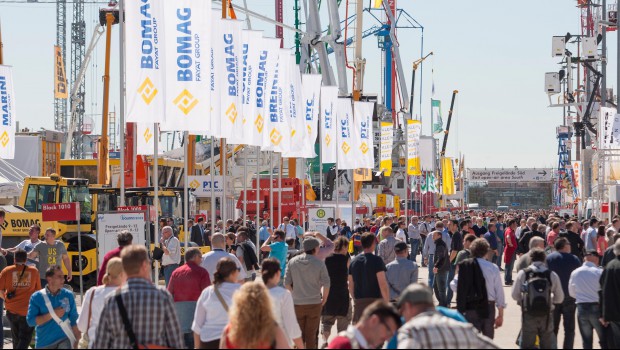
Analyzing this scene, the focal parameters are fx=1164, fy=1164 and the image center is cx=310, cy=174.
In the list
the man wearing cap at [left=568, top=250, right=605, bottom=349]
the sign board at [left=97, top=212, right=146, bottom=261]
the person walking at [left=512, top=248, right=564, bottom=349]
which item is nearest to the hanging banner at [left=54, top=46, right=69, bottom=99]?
the sign board at [left=97, top=212, right=146, bottom=261]

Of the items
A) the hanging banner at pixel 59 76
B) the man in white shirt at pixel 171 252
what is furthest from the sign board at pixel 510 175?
the man in white shirt at pixel 171 252

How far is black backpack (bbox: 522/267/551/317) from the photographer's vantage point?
1148cm

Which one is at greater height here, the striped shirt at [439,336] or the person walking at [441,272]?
the striped shirt at [439,336]

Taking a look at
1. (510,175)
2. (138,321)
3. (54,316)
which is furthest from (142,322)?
(510,175)

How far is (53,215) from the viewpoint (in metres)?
20.7

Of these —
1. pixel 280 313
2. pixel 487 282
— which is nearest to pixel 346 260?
pixel 487 282

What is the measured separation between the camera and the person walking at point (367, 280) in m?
12.9

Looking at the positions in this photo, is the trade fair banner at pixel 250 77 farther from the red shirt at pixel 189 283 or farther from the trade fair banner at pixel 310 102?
the red shirt at pixel 189 283

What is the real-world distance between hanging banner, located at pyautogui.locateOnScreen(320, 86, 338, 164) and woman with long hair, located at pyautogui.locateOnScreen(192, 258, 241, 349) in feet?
82.1

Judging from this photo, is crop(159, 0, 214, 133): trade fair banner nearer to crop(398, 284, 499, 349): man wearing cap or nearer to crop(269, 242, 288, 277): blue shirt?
crop(269, 242, 288, 277): blue shirt

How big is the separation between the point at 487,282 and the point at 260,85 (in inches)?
565

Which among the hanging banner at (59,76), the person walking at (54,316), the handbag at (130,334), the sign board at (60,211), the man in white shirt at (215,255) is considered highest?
the hanging banner at (59,76)

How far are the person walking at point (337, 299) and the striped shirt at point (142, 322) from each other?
616 centimetres

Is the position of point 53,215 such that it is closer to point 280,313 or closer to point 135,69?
point 135,69
